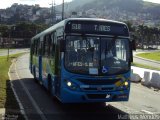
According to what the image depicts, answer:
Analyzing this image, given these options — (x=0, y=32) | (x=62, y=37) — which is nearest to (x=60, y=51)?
(x=62, y=37)

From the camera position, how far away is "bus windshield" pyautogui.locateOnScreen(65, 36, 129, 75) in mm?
12648

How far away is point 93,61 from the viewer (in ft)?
41.7

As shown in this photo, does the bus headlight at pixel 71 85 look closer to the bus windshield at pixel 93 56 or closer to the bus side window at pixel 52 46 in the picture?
the bus windshield at pixel 93 56

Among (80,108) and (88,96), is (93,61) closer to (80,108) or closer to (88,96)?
(88,96)

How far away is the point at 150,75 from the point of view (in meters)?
23.6

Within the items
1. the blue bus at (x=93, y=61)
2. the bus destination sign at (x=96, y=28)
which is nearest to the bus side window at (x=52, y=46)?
the blue bus at (x=93, y=61)

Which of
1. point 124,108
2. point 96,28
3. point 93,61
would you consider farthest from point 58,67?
point 124,108

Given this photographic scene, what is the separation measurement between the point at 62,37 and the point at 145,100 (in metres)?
5.07

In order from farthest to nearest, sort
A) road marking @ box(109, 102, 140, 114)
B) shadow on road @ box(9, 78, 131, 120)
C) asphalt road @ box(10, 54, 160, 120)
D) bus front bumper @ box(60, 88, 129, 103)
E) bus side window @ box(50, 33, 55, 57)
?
bus side window @ box(50, 33, 55, 57), road marking @ box(109, 102, 140, 114), bus front bumper @ box(60, 88, 129, 103), asphalt road @ box(10, 54, 160, 120), shadow on road @ box(9, 78, 131, 120)

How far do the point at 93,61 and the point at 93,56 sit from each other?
0.16 meters

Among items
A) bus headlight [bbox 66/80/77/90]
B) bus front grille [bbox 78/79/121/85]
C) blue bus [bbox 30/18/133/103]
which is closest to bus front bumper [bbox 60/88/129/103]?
blue bus [bbox 30/18/133/103]

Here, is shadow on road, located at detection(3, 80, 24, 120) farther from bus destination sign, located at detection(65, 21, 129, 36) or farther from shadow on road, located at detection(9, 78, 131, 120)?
bus destination sign, located at detection(65, 21, 129, 36)

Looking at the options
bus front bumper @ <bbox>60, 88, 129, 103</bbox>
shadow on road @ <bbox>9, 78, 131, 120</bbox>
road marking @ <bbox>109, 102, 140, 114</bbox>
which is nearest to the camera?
shadow on road @ <bbox>9, 78, 131, 120</bbox>

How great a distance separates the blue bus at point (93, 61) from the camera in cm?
1255
